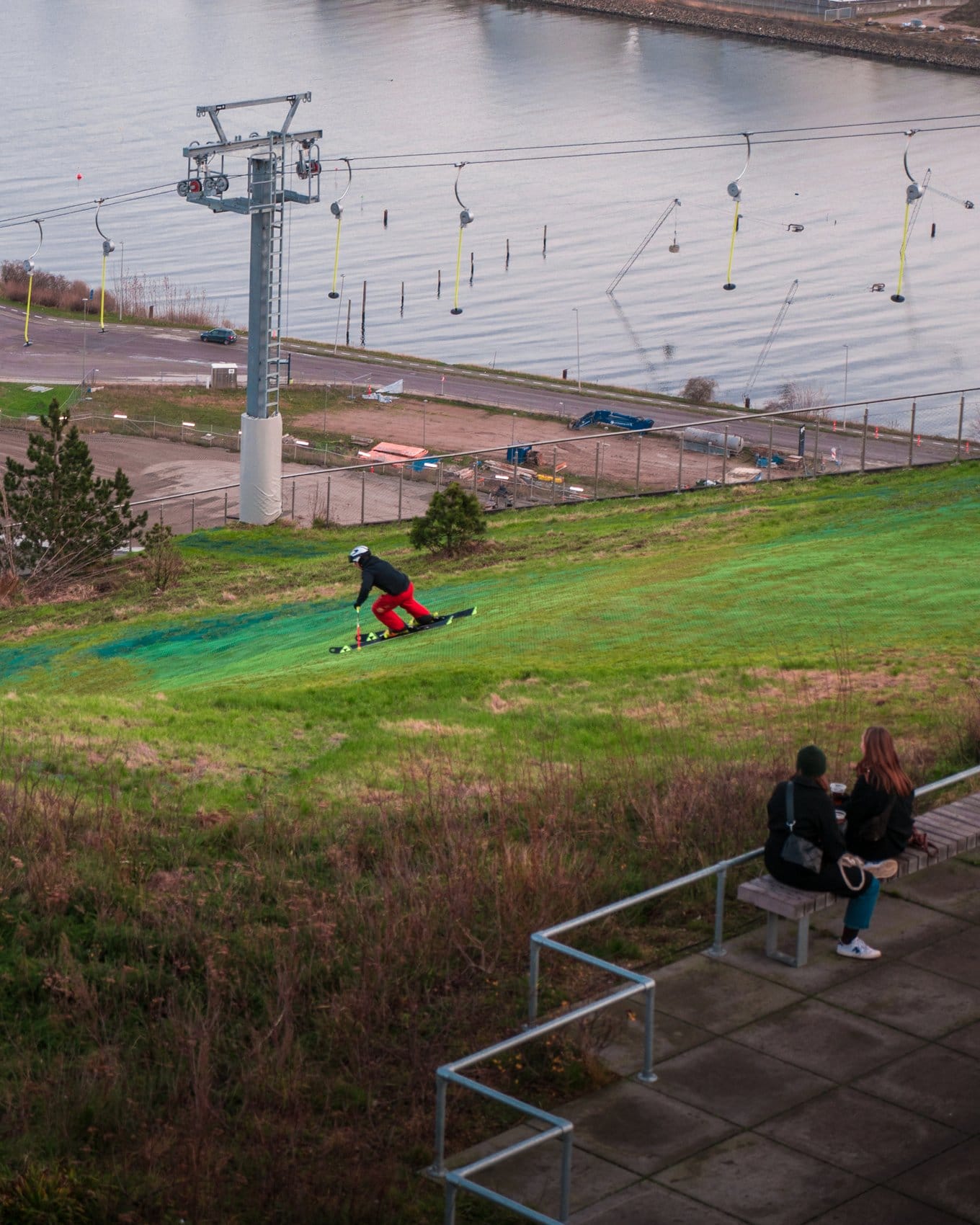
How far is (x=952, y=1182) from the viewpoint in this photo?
24.2 ft

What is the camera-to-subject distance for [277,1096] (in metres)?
8.09

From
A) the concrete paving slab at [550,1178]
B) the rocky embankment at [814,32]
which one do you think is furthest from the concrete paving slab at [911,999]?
the rocky embankment at [814,32]

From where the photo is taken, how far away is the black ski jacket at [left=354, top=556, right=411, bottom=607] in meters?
22.3

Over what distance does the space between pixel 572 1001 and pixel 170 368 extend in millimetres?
77822

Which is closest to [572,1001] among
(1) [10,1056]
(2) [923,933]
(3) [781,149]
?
(2) [923,933]

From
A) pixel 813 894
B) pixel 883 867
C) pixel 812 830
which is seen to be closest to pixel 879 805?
pixel 883 867

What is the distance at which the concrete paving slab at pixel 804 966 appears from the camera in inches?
370

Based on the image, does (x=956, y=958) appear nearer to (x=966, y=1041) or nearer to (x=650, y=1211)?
(x=966, y=1041)

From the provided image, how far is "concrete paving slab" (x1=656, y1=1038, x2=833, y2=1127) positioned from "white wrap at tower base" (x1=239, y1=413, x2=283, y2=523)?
37.0 meters

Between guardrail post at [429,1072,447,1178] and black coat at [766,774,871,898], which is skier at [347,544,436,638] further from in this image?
guardrail post at [429,1072,447,1178]

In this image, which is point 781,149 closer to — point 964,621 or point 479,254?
point 479,254

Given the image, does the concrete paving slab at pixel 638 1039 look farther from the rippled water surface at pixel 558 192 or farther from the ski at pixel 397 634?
the rippled water surface at pixel 558 192

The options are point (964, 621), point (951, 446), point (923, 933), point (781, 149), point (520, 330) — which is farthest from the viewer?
point (781, 149)

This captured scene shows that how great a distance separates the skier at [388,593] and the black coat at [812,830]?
42.7 ft
